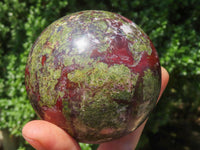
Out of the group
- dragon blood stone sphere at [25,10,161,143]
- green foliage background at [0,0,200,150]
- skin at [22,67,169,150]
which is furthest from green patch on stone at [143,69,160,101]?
green foliage background at [0,0,200,150]

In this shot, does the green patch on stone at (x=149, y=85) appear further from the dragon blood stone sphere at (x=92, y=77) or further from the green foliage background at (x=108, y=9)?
the green foliage background at (x=108, y=9)

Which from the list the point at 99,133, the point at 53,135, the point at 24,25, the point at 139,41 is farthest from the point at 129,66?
the point at 24,25

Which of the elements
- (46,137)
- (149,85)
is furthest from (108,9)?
(46,137)

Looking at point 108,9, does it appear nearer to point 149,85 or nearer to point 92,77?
point 149,85

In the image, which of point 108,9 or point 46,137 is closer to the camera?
point 46,137

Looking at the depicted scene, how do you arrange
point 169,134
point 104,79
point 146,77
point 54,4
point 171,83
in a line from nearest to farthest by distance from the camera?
point 104,79 → point 146,77 → point 54,4 → point 171,83 → point 169,134

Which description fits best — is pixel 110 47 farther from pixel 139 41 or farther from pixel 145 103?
pixel 145 103
